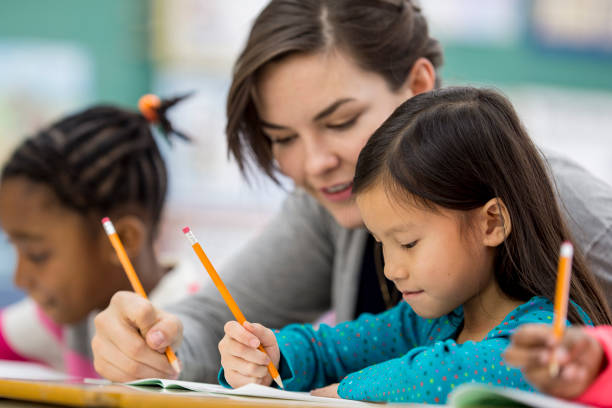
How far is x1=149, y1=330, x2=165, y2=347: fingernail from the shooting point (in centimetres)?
72

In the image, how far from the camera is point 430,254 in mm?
608

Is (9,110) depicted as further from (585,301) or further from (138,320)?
(585,301)

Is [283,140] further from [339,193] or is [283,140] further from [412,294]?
[412,294]

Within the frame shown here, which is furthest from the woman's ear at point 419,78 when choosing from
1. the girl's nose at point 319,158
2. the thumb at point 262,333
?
the thumb at point 262,333

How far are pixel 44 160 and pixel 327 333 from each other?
64 centimetres

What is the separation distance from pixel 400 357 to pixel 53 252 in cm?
69

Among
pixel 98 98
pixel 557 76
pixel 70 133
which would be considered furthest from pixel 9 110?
pixel 557 76

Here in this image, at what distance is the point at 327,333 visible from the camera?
75 centimetres

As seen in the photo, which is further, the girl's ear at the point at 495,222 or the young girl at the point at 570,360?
the girl's ear at the point at 495,222

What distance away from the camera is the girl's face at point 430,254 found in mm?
608

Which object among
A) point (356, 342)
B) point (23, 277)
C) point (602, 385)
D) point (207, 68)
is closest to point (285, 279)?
point (356, 342)

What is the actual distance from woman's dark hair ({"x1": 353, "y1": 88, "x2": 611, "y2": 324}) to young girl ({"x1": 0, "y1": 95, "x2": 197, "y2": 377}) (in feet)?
2.02

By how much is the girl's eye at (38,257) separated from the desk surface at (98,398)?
64 cm

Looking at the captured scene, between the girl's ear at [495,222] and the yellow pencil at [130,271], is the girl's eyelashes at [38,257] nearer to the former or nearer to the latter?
the yellow pencil at [130,271]
